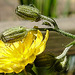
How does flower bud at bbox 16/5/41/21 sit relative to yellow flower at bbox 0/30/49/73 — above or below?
above

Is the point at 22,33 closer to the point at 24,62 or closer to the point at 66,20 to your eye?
the point at 24,62

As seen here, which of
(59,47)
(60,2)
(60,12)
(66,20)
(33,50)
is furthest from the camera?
(60,2)

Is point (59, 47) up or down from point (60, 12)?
up

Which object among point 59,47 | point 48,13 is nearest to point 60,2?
point 48,13

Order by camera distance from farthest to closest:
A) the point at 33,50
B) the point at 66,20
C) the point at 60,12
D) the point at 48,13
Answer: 1. the point at 60,12
2. the point at 48,13
3. the point at 66,20
4. the point at 33,50

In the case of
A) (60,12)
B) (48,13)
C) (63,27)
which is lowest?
(60,12)

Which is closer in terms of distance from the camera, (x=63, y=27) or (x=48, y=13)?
(x=63, y=27)

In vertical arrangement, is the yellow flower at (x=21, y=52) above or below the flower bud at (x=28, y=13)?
below
